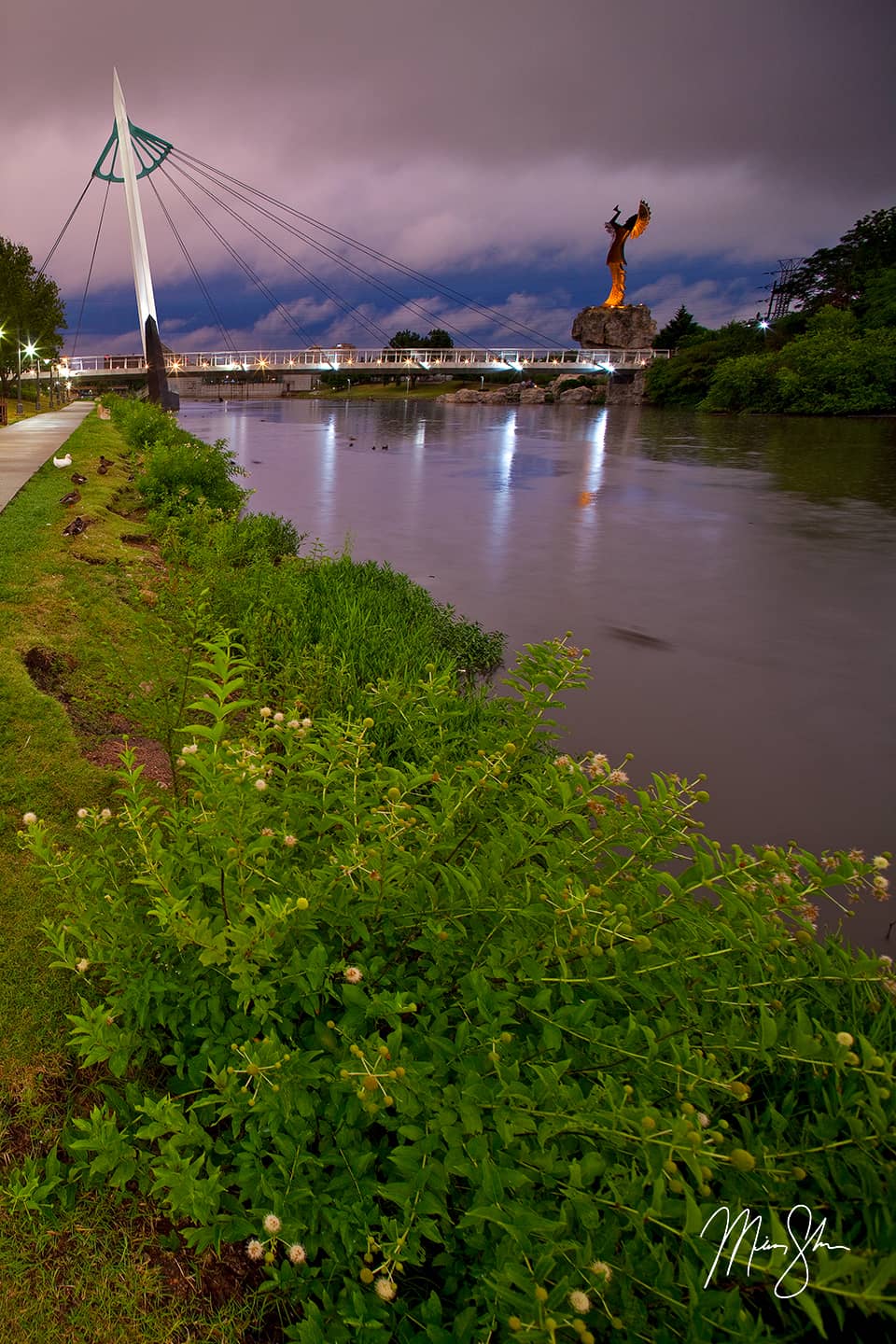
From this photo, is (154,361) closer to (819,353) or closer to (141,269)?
(141,269)

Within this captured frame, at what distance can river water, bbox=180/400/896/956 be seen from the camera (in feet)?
17.3

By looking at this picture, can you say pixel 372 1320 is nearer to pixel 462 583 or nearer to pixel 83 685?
pixel 83 685

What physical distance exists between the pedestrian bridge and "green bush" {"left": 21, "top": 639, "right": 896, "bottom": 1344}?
60444mm

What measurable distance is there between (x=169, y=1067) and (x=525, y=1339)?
154 cm

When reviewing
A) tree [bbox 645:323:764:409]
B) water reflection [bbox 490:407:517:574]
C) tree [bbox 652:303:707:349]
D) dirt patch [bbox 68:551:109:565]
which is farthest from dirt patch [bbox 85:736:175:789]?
tree [bbox 652:303:707:349]

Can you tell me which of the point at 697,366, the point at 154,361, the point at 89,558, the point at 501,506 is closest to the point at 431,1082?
the point at 89,558

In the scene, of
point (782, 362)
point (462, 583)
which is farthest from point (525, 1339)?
point (782, 362)

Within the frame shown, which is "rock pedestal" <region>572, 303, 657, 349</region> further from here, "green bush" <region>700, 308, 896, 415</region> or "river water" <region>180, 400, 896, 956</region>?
"river water" <region>180, 400, 896, 956</region>

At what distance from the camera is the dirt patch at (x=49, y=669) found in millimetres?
4570

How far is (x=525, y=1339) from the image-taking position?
116 centimetres

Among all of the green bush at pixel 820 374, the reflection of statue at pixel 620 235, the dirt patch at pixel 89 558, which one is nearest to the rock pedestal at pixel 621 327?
the reflection of statue at pixel 620 235

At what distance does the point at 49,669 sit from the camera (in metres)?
4.79

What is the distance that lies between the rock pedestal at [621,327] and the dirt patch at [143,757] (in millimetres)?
100138

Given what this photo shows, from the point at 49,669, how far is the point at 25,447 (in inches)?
508
